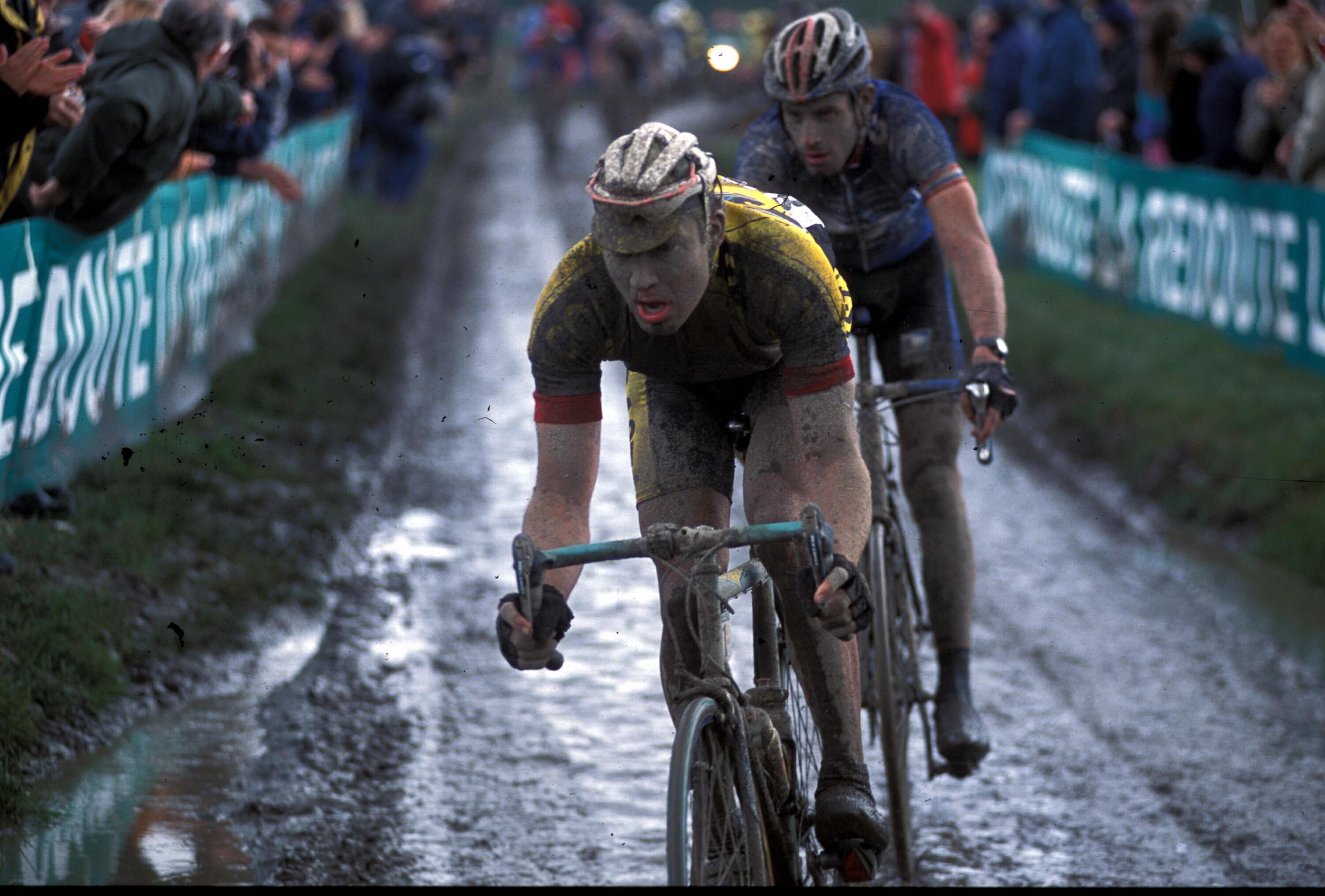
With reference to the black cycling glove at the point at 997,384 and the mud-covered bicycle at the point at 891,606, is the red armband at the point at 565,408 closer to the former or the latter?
the mud-covered bicycle at the point at 891,606

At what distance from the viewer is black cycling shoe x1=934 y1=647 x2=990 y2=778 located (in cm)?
546

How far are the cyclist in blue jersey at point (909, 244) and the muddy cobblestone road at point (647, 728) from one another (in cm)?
56

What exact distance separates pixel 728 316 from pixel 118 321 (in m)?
4.76

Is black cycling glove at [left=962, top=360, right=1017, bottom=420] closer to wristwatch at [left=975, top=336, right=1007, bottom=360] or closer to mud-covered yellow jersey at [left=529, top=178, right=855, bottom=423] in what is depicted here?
wristwatch at [left=975, top=336, right=1007, bottom=360]

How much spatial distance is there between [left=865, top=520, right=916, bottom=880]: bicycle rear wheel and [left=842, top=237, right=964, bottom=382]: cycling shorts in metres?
0.64

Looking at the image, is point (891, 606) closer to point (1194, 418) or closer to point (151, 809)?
point (151, 809)

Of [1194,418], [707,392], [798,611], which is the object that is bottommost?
[1194,418]

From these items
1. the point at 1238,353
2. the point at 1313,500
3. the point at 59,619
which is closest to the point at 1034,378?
the point at 1238,353

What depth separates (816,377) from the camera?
13.0 feet

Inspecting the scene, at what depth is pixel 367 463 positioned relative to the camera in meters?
10.2

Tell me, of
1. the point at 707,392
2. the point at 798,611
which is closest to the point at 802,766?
the point at 798,611

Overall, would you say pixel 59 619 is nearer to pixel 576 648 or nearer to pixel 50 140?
pixel 576 648

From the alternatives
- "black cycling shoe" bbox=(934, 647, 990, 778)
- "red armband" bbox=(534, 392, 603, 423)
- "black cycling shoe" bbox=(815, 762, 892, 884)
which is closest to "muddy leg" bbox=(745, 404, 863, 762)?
"black cycling shoe" bbox=(815, 762, 892, 884)

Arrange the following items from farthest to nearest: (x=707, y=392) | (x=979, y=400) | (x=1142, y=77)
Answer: (x=1142, y=77)
(x=979, y=400)
(x=707, y=392)
